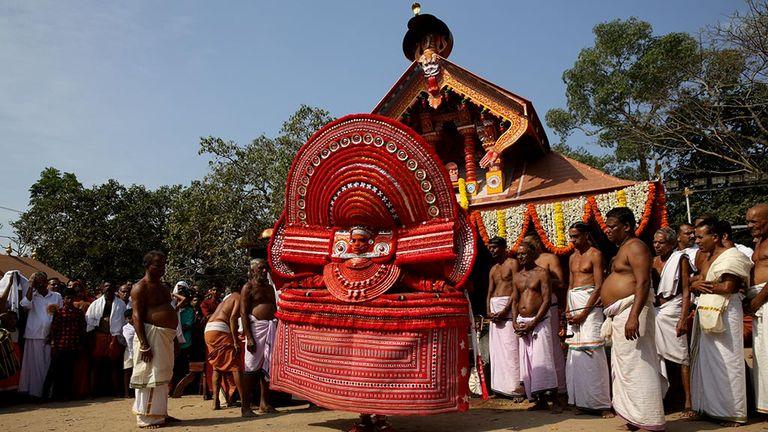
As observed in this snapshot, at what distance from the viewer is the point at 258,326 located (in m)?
6.41

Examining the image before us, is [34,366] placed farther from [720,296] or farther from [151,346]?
[720,296]

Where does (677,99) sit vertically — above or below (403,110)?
above

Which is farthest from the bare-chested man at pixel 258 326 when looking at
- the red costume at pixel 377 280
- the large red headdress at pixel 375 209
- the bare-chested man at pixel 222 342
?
the large red headdress at pixel 375 209

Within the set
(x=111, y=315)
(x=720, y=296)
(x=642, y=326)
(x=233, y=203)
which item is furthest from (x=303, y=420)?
(x=233, y=203)

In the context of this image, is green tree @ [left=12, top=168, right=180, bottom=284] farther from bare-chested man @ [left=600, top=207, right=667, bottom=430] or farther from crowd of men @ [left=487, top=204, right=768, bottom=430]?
bare-chested man @ [left=600, top=207, right=667, bottom=430]

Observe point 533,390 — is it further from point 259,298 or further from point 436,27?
point 436,27

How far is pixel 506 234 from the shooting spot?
9.27 metres

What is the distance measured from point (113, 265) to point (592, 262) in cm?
2790

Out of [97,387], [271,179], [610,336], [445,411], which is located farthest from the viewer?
[271,179]

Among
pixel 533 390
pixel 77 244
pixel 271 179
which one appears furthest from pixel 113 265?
pixel 533 390

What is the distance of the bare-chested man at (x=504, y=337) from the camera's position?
6.53 metres

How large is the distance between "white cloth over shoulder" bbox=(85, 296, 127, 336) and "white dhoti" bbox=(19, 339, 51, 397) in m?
0.68

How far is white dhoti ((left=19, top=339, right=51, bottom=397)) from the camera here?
8.38 m

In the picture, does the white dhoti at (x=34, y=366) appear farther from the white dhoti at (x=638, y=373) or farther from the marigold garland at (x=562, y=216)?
the white dhoti at (x=638, y=373)
